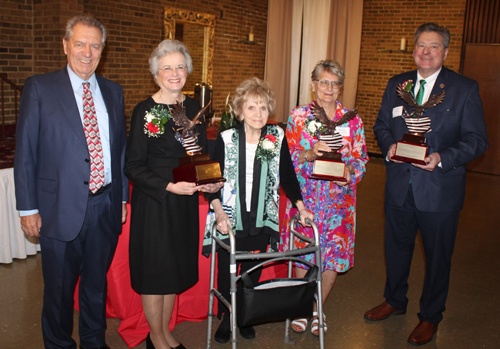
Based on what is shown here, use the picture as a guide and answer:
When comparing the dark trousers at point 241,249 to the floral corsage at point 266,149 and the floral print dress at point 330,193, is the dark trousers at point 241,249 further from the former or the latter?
the floral corsage at point 266,149

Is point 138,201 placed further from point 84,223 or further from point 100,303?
point 100,303

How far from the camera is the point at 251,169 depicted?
95.0 inches

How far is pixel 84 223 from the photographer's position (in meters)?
2.22

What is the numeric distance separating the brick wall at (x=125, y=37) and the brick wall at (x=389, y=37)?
247cm

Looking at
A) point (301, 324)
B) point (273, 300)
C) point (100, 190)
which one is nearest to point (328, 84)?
point (273, 300)

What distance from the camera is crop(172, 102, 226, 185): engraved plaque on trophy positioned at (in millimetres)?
2092

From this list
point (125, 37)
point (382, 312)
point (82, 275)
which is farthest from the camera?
point (125, 37)

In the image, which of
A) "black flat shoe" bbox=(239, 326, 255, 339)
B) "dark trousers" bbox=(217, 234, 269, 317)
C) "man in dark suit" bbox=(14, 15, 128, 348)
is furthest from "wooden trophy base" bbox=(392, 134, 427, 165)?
"man in dark suit" bbox=(14, 15, 128, 348)

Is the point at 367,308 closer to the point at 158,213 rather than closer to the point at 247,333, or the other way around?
the point at 247,333

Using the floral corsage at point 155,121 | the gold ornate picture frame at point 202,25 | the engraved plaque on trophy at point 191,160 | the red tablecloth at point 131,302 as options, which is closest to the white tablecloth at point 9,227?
the red tablecloth at point 131,302

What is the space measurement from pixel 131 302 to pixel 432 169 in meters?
2.02

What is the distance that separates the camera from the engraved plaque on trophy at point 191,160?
2.09 meters

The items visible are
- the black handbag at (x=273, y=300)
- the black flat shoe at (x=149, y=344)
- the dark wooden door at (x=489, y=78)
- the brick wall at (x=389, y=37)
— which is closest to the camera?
the black handbag at (x=273, y=300)

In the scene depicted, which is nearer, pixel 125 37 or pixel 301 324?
pixel 301 324
